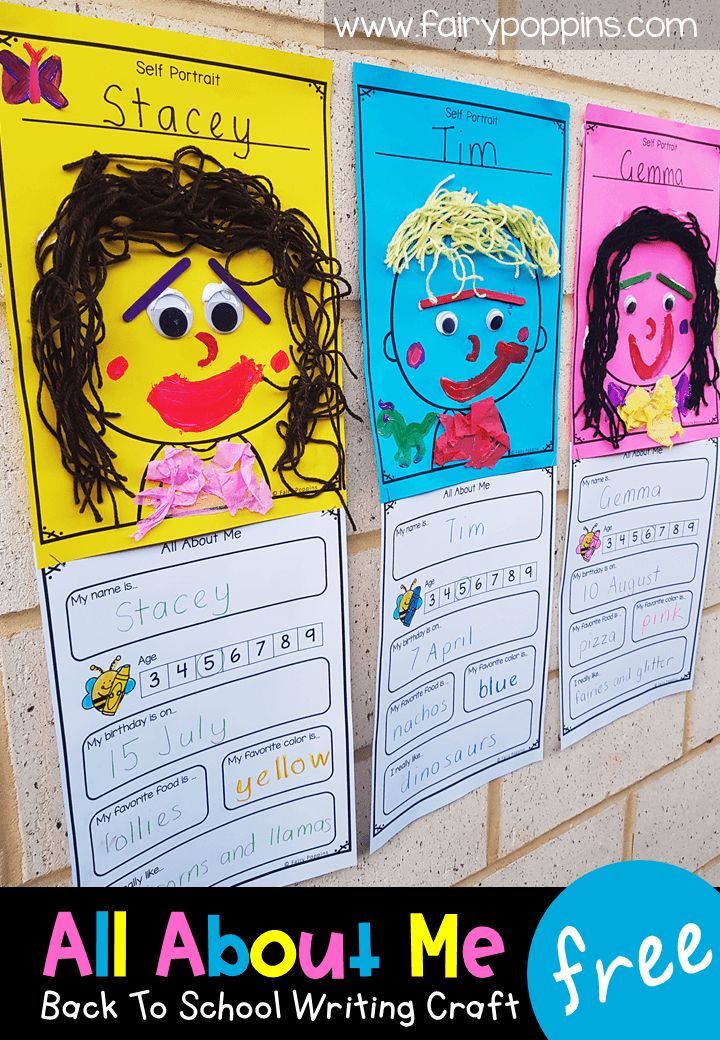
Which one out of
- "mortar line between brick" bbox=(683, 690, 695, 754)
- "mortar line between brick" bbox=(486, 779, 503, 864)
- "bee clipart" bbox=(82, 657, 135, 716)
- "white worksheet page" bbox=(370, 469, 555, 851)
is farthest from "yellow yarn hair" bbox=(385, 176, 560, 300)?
"mortar line between brick" bbox=(683, 690, 695, 754)

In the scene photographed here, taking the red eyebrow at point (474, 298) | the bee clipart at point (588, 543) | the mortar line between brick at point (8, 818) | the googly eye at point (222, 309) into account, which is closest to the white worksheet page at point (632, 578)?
the bee clipart at point (588, 543)

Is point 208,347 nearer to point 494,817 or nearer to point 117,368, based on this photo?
point 117,368

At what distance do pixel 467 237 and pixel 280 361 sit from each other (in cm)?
23

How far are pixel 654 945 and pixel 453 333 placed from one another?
2.09 ft

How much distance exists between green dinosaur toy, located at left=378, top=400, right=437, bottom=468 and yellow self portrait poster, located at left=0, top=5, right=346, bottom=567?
0.05 meters

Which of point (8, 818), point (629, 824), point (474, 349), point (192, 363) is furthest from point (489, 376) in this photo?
point (629, 824)

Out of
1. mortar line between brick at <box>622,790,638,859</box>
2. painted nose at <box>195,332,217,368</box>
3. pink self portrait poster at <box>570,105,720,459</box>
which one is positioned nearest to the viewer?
painted nose at <box>195,332,217,368</box>

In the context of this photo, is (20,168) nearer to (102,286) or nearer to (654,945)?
(102,286)

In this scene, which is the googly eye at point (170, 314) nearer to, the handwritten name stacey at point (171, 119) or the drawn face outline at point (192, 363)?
the drawn face outline at point (192, 363)

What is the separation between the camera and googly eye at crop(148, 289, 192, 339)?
0.56 meters

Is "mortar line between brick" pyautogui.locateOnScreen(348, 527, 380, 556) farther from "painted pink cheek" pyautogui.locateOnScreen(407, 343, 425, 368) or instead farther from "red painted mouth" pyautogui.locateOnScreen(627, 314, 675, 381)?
"red painted mouth" pyautogui.locateOnScreen(627, 314, 675, 381)

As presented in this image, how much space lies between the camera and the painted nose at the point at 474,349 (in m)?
0.74

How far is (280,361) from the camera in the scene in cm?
62

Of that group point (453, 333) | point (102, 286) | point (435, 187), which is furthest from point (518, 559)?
point (102, 286)
